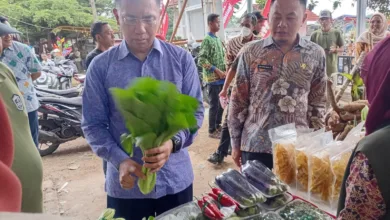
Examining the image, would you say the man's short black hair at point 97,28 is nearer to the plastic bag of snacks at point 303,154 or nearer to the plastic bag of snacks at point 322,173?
the plastic bag of snacks at point 303,154

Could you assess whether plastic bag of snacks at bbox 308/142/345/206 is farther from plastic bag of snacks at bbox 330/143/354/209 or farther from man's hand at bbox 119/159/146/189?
man's hand at bbox 119/159/146/189

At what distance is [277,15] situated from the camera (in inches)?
71.2

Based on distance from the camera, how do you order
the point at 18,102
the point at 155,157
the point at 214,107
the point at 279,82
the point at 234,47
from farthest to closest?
the point at 214,107 < the point at 234,47 < the point at 279,82 < the point at 18,102 < the point at 155,157

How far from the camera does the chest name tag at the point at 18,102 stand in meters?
1.50

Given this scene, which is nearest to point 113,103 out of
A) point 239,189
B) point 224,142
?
point 239,189

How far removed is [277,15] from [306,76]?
403 millimetres

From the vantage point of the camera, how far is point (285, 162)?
5.41 feet

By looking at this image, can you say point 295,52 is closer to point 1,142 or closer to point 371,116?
point 371,116

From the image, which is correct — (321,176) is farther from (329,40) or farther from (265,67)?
(329,40)

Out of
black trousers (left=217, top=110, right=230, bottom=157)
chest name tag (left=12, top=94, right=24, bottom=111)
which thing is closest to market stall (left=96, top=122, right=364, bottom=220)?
chest name tag (left=12, top=94, right=24, bottom=111)

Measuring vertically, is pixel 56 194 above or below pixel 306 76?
below

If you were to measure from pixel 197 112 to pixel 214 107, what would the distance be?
11.5 feet

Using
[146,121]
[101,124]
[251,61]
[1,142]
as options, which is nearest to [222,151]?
[251,61]

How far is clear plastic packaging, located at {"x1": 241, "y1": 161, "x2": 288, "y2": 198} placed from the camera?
1.46m
